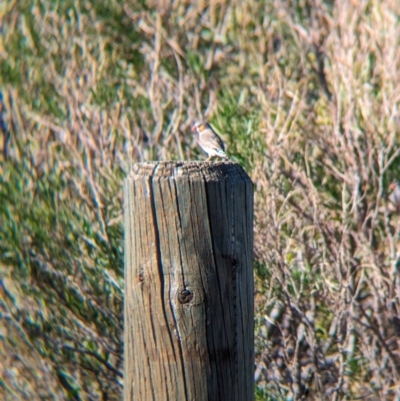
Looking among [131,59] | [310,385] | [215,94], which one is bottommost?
[310,385]

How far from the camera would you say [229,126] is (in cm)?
419

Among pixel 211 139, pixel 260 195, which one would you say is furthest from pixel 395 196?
pixel 211 139

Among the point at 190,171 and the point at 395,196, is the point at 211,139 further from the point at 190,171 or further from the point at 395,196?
the point at 190,171

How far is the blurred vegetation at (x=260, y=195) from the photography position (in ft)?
12.8

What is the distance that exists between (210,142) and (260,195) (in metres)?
0.55

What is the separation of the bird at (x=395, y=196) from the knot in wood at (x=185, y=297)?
8.80 ft

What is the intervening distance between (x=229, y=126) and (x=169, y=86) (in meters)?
0.59

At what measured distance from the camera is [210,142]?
11.7 ft

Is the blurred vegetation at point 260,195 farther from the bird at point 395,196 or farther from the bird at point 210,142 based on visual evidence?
the bird at point 210,142

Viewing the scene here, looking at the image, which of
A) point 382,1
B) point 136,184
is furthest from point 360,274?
point 136,184

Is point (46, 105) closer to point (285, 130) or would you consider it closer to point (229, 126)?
point (229, 126)

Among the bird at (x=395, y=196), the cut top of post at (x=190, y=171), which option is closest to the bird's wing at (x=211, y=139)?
the bird at (x=395, y=196)

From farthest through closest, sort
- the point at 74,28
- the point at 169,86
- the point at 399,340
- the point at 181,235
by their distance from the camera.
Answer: the point at 74,28
the point at 169,86
the point at 399,340
the point at 181,235

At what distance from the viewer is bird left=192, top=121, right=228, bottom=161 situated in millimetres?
3457
